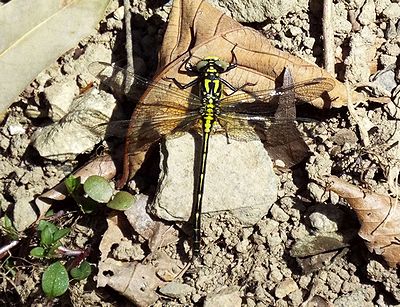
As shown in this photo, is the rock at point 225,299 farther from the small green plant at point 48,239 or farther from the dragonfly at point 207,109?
the small green plant at point 48,239

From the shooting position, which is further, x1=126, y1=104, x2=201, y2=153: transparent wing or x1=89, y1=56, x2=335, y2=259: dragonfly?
x1=126, y1=104, x2=201, y2=153: transparent wing

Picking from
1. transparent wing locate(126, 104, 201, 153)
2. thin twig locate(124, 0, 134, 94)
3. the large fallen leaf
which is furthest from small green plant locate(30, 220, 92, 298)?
thin twig locate(124, 0, 134, 94)

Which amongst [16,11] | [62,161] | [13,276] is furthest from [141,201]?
[16,11]

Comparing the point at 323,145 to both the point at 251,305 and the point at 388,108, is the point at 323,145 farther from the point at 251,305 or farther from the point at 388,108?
the point at 251,305

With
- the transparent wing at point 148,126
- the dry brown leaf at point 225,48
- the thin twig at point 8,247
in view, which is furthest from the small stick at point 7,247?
the dry brown leaf at point 225,48

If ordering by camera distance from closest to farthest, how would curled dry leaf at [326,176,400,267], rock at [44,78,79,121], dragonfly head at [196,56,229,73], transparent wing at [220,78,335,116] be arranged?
curled dry leaf at [326,176,400,267], transparent wing at [220,78,335,116], dragonfly head at [196,56,229,73], rock at [44,78,79,121]

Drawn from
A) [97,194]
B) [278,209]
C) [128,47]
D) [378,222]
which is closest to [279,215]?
[278,209]

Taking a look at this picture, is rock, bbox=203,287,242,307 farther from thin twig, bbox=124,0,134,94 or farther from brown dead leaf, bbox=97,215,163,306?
thin twig, bbox=124,0,134,94
